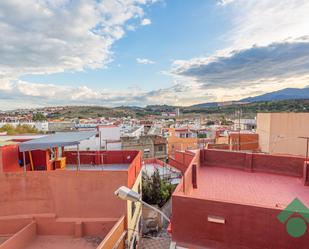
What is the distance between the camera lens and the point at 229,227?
14.8 feet

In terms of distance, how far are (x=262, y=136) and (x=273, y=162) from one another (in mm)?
15718

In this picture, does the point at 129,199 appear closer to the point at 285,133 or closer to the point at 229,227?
the point at 229,227

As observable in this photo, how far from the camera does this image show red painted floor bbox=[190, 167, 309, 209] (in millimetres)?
5562

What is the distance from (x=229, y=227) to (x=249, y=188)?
7.45 feet

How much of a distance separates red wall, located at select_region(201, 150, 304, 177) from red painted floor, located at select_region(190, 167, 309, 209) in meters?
0.28

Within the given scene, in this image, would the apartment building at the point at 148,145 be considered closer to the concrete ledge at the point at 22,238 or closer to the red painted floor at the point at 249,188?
the concrete ledge at the point at 22,238

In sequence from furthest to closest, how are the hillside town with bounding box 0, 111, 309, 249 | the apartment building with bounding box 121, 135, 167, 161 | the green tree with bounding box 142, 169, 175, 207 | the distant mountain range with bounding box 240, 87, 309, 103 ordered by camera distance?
1. the distant mountain range with bounding box 240, 87, 309, 103
2. the apartment building with bounding box 121, 135, 167, 161
3. the green tree with bounding box 142, 169, 175, 207
4. the hillside town with bounding box 0, 111, 309, 249

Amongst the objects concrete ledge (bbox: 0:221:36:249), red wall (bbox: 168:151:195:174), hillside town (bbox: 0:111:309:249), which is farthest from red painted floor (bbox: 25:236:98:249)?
red wall (bbox: 168:151:195:174)

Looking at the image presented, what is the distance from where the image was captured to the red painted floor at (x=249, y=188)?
5.56m

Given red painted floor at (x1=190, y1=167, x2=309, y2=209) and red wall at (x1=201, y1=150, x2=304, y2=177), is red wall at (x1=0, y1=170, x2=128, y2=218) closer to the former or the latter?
red painted floor at (x1=190, y1=167, x2=309, y2=209)

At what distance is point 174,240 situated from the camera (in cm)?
493

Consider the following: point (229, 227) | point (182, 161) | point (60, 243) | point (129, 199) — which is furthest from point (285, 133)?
point (129, 199)

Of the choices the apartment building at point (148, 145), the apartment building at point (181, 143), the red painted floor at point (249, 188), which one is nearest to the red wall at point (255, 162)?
the red painted floor at point (249, 188)

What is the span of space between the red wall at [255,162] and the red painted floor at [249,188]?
0.92 feet
